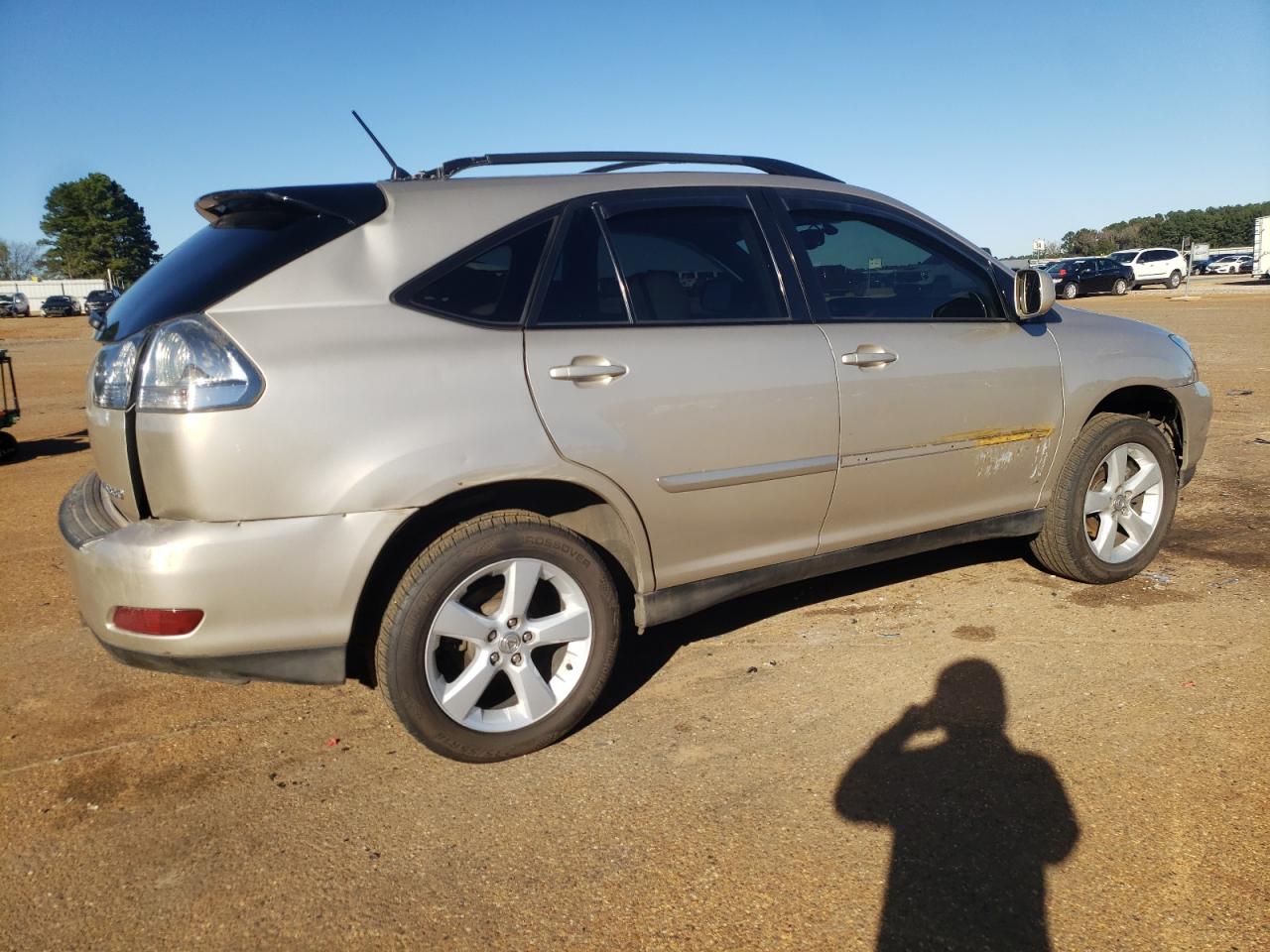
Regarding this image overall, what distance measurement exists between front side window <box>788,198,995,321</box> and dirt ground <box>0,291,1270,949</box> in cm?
131

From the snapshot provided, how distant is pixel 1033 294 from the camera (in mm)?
3943

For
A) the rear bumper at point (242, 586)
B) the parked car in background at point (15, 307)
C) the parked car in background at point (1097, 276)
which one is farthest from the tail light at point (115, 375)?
the parked car in background at point (15, 307)

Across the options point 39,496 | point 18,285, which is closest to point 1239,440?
point 39,496

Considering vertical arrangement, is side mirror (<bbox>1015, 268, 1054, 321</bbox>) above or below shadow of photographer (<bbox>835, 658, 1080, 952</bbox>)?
above

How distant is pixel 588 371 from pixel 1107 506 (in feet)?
8.79

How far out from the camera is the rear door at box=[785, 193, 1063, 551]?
3570 mm

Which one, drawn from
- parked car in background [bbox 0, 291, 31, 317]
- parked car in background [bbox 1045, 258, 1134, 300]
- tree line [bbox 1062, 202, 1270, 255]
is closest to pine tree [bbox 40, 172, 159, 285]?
parked car in background [bbox 0, 291, 31, 317]

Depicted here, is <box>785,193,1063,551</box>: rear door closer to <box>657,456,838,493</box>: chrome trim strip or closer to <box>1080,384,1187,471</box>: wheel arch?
<box>657,456,838,493</box>: chrome trim strip

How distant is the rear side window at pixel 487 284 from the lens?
2885mm

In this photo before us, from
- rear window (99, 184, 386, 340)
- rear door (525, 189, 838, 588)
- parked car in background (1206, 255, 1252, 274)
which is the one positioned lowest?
rear door (525, 189, 838, 588)

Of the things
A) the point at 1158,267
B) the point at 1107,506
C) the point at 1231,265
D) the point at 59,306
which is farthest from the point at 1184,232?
the point at 1107,506

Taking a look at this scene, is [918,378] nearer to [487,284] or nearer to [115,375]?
[487,284]

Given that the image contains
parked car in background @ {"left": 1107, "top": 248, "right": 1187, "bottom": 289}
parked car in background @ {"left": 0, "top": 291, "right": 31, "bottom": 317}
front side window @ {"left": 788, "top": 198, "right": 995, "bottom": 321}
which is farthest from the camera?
parked car in background @ {"left": 0, "top": 291, "right": 31, "bottom": 317}

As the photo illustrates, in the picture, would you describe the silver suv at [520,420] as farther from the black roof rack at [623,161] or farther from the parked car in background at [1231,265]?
the parked car in background at [1231,265]
